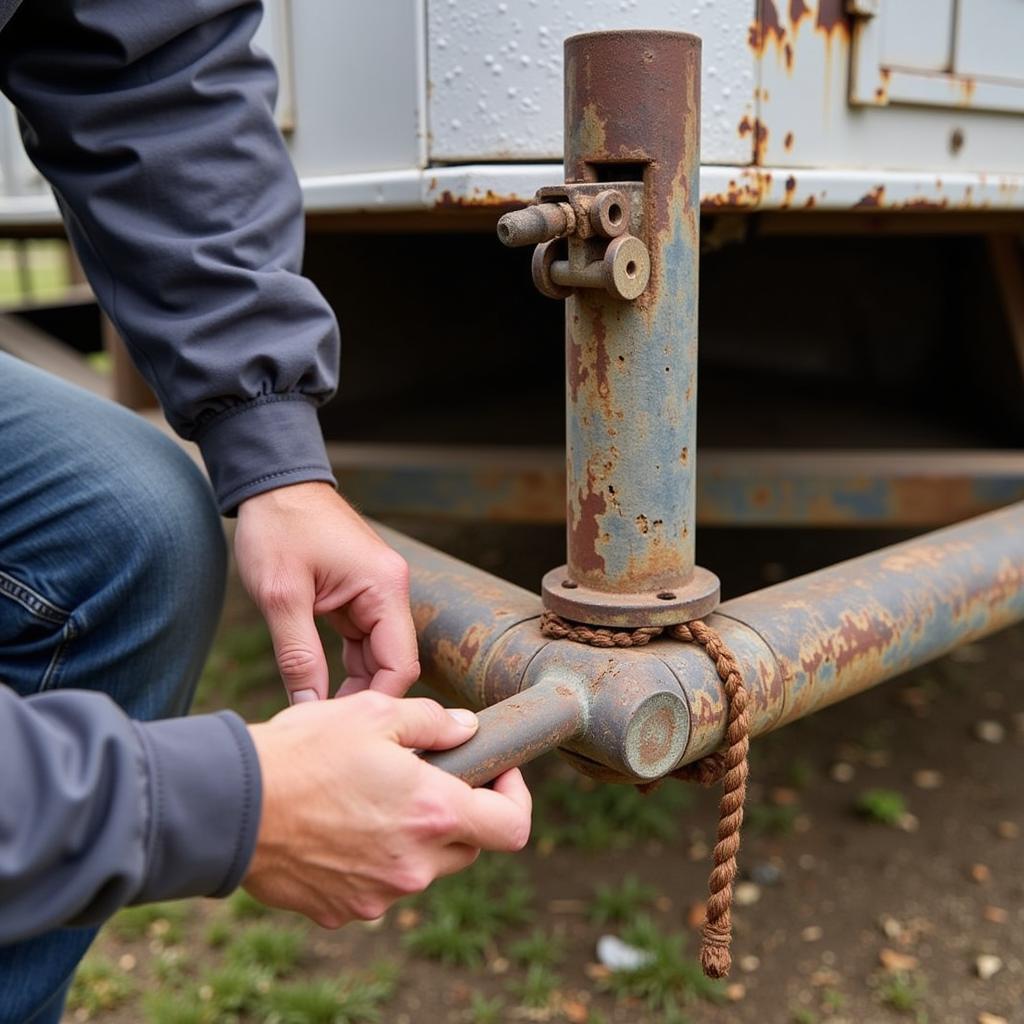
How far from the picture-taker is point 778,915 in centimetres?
249

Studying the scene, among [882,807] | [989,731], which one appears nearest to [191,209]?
[882,807]

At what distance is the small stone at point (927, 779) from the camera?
9.70 ft

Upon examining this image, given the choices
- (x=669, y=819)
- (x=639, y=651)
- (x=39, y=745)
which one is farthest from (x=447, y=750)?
(x=669, y=819)

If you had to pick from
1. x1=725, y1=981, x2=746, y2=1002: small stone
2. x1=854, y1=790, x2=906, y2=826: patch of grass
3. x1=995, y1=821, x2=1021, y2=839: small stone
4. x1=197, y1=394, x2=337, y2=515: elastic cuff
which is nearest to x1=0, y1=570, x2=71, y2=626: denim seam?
x1=197, y1=394, x2=337, y2=515: elastic cuff

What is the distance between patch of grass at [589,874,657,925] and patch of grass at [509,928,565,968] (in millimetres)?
112

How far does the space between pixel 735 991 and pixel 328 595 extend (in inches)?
53.1

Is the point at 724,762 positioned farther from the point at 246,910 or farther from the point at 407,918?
the point at 246,910

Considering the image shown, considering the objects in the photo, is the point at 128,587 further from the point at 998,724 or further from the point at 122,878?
the point at 998,724

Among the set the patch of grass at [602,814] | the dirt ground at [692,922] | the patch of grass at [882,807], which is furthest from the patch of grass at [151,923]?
the patch of grass at [882,807]

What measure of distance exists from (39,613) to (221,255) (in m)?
0.49

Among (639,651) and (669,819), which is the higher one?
(639,651)

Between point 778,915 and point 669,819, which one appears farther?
point 669,819

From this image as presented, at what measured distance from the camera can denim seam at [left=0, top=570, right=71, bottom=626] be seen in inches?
58.9

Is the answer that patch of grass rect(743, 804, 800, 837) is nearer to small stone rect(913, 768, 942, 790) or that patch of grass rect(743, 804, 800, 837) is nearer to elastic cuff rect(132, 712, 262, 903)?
small stone rect(913, 768, 942, 790)
